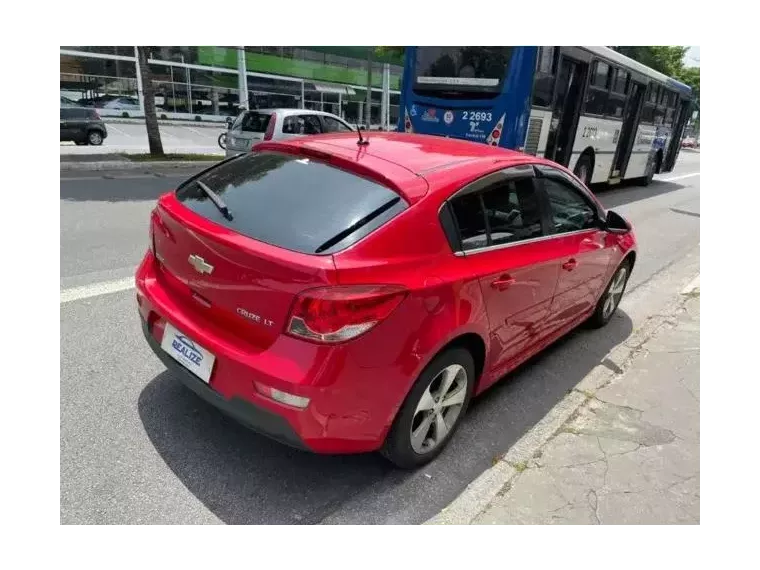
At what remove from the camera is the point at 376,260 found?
216cm

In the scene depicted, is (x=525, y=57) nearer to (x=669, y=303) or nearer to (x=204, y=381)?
(x=669, y=303)

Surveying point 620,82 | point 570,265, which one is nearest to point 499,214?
point 570,265

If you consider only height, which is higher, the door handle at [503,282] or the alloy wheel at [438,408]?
the door handle at [503,282]

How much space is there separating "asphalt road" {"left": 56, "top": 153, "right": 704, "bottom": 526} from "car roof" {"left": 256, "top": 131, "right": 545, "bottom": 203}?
121 cm

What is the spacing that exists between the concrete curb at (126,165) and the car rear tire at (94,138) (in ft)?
16.2

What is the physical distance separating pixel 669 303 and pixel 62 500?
5.55 metres

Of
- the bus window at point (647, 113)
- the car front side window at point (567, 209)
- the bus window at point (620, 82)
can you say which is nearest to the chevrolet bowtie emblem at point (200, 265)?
the car front side window at point (567, 209)

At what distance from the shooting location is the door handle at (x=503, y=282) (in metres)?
2.70

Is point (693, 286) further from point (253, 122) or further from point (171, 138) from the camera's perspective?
point (171, 138)

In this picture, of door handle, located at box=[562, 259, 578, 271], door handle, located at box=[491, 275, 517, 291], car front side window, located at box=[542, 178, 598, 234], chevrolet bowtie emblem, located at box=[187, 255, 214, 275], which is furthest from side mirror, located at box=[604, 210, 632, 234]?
chevrolet bowtie emblem, located at box=[187, 255, 214, 275]

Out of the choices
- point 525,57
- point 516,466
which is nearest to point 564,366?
point 516,466

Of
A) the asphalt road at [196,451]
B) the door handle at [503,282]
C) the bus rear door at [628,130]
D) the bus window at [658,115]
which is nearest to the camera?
the asphalt road at [196,451]

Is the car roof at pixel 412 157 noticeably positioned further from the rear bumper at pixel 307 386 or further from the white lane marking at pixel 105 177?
the white lane marking at pixel 105 177

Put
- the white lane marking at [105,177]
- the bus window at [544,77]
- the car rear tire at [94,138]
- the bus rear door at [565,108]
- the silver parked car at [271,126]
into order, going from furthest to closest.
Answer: the car rear tire at [94,138] < the silver parked car at [271,126] < the white lane marking at [105,177] < the bus rear door at [565,108] < the bus window at [544,77]
